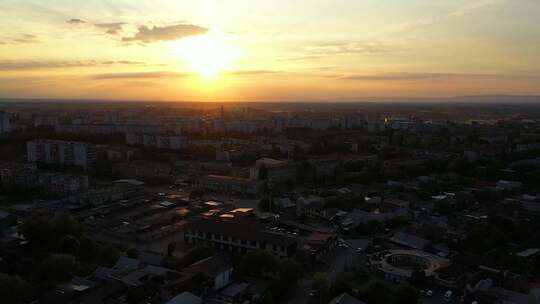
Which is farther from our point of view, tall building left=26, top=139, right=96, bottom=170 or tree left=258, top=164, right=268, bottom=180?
tall building left=26, top=139, right=96, bottom=170

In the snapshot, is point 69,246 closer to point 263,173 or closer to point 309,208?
point 309,208

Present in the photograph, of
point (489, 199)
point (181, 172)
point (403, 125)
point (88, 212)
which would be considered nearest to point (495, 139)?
point (403, 125)

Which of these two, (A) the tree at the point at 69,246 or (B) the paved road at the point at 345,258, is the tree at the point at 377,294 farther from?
(A) the tree at the point at 69,246

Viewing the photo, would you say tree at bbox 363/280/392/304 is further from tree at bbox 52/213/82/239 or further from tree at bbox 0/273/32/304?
tree at bbox 52/213/82/239

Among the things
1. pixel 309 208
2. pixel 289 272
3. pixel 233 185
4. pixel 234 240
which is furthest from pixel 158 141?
pixel 289 272

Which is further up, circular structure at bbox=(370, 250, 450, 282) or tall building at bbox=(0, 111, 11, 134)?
tall building at bbox=(0, 111, 11, 134)

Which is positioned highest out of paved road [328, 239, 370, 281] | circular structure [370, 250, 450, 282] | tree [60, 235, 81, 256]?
tree [60, 235, 81, 256]

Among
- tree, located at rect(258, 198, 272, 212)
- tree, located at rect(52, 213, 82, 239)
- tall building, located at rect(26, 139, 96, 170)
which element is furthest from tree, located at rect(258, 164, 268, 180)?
tree, located at rect(52, 213, 82, 239)

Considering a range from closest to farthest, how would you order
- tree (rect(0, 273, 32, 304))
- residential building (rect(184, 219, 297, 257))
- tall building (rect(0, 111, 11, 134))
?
1. tree (rect(0, 273, 32, 304))
2. residential building (rect(184, 219, 297, 257))
3. tall building (rect(0, 111, 11, 134))
